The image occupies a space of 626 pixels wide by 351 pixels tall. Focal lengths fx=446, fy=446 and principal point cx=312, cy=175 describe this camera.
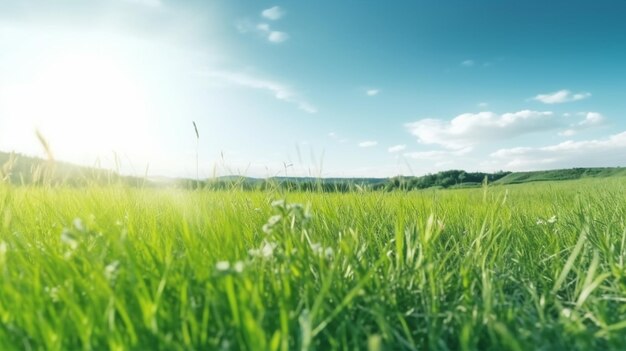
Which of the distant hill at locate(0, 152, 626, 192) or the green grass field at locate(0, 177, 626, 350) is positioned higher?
the distant hill at locate(0, 152, 626, 192)

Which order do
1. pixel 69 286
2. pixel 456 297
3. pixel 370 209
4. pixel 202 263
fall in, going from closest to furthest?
pixel 69 286, pixel 202 263, pixel 456 297, pixel 370 209

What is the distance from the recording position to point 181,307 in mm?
1543

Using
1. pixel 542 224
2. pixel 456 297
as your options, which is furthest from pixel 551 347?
pixel 542 224

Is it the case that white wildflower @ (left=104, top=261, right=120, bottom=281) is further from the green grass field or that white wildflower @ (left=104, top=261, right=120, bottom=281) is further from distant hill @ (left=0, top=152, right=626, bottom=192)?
distant hill @ (left=0, top=152, right=626, bottom=192)

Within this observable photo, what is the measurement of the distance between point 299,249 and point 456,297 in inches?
31.8

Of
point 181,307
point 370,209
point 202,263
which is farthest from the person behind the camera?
point 370,209

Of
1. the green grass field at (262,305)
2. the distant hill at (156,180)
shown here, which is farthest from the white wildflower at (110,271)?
the distant hill at (156,180)

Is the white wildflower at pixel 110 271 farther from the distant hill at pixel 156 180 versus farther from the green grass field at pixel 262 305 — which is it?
the distant hill at pixel 156 180

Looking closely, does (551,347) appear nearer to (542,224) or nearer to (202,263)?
(202,263)

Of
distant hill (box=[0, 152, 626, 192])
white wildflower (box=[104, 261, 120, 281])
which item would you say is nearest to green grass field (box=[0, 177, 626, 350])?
white wildflower (box=[104, 261, 120, 281])

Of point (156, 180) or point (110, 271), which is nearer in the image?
point (110, 271)

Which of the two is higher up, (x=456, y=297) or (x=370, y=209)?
(x=370, y=209)

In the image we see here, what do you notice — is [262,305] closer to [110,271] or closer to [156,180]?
[110,271]

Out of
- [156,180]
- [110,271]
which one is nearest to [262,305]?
[110,271]
